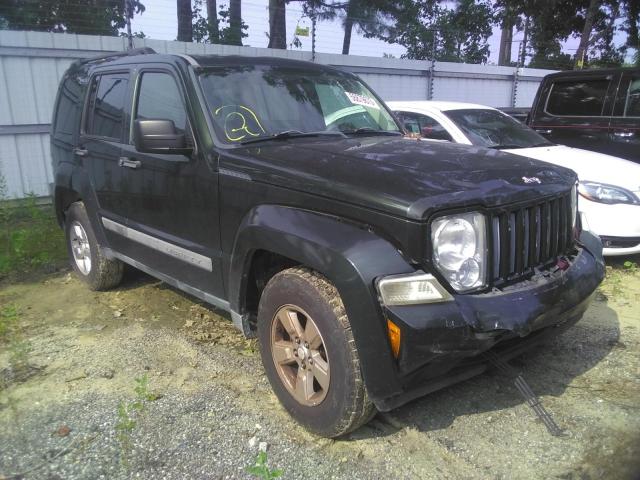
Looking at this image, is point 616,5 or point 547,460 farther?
point 616,5

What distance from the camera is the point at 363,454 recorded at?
2695 mm

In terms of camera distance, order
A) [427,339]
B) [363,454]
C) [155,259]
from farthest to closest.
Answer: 1. [155,259]
2. [363,454]
3. [427,339]

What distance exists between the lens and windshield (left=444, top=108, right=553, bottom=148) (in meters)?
6.10

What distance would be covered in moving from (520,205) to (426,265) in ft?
2.10

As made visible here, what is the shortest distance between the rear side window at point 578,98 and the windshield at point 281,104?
4.44 meters

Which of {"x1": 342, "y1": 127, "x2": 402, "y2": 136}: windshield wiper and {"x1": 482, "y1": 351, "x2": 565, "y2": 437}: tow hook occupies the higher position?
{"x1": 342, "y1": 127, "x2": 402, "y2": 136}: windshield wiper

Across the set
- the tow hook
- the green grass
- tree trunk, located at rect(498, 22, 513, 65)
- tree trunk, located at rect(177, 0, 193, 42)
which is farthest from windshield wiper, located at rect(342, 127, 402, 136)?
tree trunk, located at rect(498, 22, 513, 65)

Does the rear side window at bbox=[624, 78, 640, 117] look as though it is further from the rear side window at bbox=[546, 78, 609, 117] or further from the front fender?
the front fender

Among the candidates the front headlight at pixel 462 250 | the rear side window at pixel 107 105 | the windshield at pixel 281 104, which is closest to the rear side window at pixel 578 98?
the windshield at pixel 281 104

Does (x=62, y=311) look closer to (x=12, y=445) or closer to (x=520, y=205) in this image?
(x=12, y=445)

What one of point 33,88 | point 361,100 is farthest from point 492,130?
point 33,88

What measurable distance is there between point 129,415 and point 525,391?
2135mm

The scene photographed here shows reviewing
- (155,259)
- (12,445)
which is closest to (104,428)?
(12,445)

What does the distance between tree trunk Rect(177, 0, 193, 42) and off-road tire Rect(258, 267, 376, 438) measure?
7.92 meters
